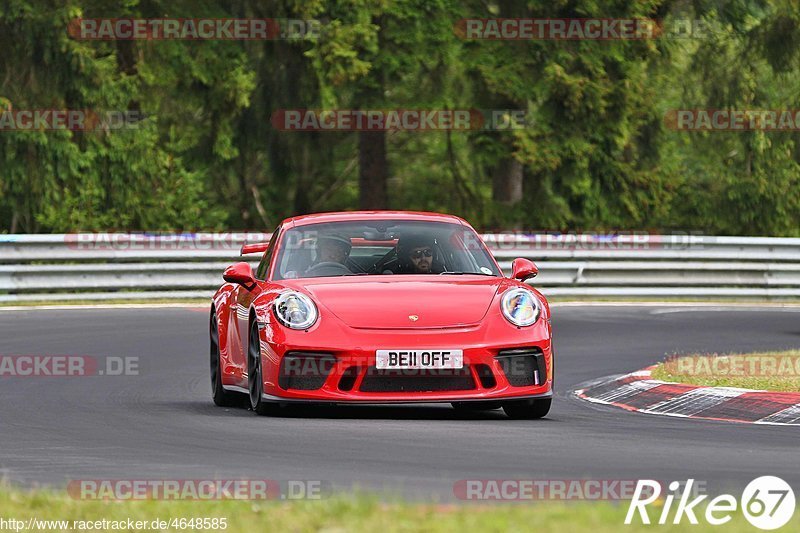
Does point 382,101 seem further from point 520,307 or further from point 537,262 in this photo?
point 520,307

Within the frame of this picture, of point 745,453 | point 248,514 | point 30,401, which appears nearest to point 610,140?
point 30,401

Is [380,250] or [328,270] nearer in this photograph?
[328,270]

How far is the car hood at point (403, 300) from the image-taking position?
10453mm

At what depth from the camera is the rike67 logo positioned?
631cm

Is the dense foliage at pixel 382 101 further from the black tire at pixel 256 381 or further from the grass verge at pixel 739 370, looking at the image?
the black tire at pixel 256 381

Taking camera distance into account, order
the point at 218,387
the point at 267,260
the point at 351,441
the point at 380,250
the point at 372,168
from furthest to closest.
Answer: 1. the point at 372,168
2. the point at 218,387
3. the point at 267,260
4. the point at 380,250
5. the point at 351,441

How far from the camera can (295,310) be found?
10.6 metres

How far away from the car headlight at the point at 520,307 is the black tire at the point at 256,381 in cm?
154

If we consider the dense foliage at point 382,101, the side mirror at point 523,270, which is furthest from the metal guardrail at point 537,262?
the side mirror at point 523,270

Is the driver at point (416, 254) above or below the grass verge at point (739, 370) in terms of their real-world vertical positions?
above

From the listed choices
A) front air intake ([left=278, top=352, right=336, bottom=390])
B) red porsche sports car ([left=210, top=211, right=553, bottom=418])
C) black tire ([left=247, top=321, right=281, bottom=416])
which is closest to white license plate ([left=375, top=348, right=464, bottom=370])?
red porsche sports car ([left=210, top=211, right=553, bottom=418])

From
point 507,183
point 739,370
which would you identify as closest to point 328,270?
point 739,370

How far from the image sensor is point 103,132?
30.0 m

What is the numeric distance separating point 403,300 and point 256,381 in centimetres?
109
